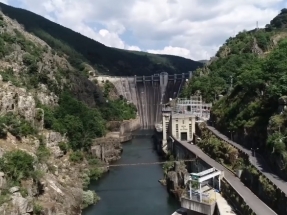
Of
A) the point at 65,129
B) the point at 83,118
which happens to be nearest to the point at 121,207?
the point at 65,129

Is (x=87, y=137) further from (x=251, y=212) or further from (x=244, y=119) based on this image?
(x=251, y=212)

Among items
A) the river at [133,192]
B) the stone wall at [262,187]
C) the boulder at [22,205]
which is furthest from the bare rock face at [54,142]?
the stone wall at [262,187]

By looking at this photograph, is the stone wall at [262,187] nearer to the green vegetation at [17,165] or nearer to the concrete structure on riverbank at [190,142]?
the concrete structure on riverbank at [190,142]

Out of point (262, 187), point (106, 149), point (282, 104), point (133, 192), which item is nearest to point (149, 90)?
point (106, 149)

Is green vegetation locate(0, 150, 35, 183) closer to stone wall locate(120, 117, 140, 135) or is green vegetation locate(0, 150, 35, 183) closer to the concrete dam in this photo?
stone wall locate(120, 117, 140, 135)

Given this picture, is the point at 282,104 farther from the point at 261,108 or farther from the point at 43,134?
the point at 43,134

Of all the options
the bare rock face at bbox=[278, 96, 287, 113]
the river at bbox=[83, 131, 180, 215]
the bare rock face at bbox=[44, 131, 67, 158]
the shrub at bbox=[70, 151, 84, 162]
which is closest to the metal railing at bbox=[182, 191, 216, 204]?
the river at bbox=[83, 131, 180, 215]
